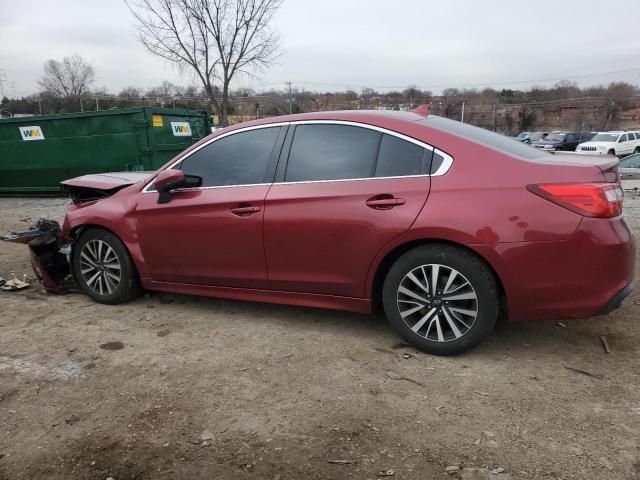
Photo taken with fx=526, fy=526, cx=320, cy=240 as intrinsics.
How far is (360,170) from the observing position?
3.56 m

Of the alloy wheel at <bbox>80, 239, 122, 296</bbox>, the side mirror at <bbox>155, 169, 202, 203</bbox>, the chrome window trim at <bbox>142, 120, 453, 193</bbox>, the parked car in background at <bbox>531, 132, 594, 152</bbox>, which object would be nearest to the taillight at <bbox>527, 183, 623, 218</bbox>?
the chrome window trim at <bbox>142, 120, 453, 193</bbox>

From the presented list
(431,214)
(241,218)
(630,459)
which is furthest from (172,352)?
(630,459)

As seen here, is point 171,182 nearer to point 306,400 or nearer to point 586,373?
point 306,400

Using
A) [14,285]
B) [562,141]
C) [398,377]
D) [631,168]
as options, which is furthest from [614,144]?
[14,285]

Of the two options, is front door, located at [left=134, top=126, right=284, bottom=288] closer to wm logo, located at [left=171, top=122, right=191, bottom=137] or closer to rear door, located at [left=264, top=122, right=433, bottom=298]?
rear door, located at [left=264, top=122, right=433, bottom=298]

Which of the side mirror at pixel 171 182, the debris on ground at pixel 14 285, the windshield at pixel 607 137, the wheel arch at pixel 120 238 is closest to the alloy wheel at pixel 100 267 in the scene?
the wheel arch at pixel 120 238

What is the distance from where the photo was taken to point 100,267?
461 centimetres

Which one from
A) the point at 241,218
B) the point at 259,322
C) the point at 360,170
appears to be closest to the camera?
the point at 360,170

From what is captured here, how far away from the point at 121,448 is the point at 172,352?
1.08m

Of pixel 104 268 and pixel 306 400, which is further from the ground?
pixel 104 268

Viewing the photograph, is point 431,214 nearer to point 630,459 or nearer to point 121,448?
point 630,459

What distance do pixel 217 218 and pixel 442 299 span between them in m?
1.77

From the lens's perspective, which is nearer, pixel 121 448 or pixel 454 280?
pixel 121 448

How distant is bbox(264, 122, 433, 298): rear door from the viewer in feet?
11.2
